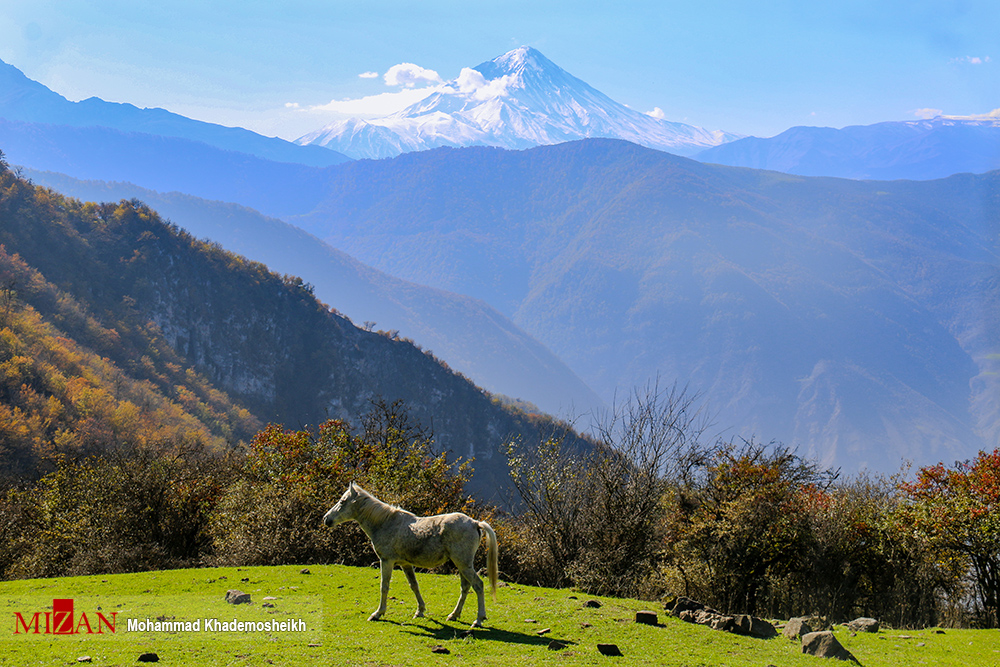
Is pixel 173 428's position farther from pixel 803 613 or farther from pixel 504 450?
pixel 803 613

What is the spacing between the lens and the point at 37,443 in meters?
59.0

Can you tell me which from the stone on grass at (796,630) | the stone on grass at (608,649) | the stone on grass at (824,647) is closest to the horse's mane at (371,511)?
the stone on grass at (608,649)

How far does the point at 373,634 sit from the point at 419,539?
1.66 m

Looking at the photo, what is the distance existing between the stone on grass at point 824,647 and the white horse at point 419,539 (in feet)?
17.0

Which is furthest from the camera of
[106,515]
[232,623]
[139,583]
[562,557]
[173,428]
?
[173,428]

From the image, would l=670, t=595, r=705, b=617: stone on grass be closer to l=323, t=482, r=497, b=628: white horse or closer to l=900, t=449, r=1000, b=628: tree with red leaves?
l=323, t=482, r=497, b=628: white horse

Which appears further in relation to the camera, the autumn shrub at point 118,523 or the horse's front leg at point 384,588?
the autumn shrub at point 118,523

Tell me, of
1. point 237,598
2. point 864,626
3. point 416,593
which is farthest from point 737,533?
point 237,598

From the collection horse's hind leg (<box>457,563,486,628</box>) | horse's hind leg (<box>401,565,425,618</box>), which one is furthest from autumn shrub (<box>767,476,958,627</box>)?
horse's hind leg (<box>401,565,425,618</box>)

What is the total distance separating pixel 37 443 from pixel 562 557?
189 ft

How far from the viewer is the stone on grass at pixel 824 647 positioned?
10.7m

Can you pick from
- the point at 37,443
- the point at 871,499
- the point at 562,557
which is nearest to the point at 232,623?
the point at 562,557

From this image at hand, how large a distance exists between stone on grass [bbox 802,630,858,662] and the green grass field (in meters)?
0.20

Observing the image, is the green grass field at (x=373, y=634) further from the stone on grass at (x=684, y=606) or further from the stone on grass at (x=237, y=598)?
the stone on grass at (x=684, y=606)
